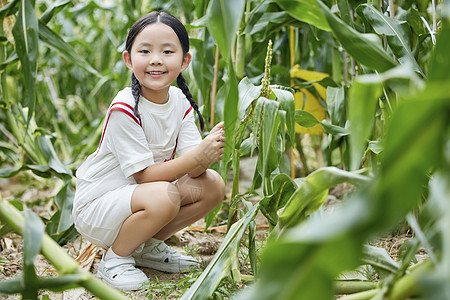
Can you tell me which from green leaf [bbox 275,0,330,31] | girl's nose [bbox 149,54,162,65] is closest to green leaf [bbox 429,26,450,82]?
Result: green leaf [bbox 275,0,330,31]

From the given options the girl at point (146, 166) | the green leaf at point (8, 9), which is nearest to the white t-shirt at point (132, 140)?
the girl at point (146, 166)

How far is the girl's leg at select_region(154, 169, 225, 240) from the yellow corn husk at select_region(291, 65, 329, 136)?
1.97 ft

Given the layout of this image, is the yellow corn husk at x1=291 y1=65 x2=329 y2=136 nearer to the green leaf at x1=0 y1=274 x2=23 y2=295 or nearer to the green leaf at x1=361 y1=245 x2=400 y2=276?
the green leaf at x1=361 y1=245 x2=400 y2=276

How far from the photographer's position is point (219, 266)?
36.6 inches

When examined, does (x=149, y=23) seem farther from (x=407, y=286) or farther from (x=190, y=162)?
(x=407, y=286)

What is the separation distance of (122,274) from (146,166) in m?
0.25

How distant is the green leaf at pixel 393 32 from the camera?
3.56ft

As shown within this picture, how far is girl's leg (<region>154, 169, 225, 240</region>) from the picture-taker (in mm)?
1187

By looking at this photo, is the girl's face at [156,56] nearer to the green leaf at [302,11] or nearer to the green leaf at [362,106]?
the green leaf at [302,11]

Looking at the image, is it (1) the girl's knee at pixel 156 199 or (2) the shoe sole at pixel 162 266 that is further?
(2) the shoe sole at pixel 162 266

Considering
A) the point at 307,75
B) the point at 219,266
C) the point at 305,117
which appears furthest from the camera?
the point at 307,75

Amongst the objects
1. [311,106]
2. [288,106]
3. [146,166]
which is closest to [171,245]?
[146,166]

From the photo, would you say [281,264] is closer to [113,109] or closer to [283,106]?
[283,106]

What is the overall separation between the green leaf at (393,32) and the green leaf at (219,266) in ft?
1.55
